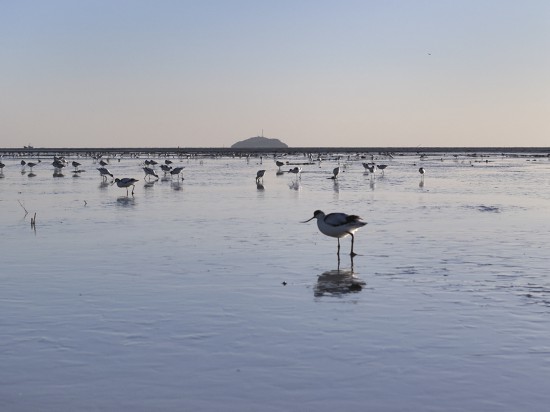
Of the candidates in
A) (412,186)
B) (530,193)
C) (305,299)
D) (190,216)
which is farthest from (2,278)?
(412,186)

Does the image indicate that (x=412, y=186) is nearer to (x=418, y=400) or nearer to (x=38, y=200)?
(x=38, y=200)

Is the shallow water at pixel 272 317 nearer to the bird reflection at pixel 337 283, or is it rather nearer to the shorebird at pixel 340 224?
the bird reflection at pixel 337 283

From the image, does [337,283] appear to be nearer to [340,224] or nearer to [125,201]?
[340,224]

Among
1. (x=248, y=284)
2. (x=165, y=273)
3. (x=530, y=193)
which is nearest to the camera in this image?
(x=248, y=284)

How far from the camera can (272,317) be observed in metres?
10.8

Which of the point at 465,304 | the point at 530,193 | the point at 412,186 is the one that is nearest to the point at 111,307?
the point at 465,304

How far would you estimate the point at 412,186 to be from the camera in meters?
43.3

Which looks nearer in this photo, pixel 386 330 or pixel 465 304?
pixel 386 330

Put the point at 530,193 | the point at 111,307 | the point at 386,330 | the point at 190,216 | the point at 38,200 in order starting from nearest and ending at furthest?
the point at 386,330, the point at 111,307, the point at 190,216, the point at 38,200, the point at 530,193

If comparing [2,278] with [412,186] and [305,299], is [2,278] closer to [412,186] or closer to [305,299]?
[305,299]

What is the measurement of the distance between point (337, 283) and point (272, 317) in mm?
2978

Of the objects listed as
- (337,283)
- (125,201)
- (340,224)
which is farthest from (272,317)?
(125,201)

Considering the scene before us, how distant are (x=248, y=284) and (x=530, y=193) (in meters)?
26.4

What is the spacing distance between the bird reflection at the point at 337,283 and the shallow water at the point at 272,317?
7 centimetres
